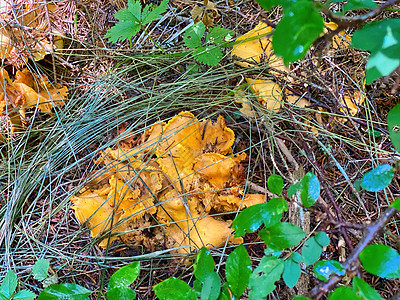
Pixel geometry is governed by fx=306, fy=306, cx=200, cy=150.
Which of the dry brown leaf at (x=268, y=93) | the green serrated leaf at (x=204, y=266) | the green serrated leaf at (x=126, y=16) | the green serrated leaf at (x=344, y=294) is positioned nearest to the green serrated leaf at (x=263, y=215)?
the green serrated leaf at (x=204, y=266)

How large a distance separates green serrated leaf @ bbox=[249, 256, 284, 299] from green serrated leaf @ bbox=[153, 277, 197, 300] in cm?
33

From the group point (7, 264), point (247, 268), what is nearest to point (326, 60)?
point (247, 268)

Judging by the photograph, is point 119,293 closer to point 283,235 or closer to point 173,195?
point 173,195

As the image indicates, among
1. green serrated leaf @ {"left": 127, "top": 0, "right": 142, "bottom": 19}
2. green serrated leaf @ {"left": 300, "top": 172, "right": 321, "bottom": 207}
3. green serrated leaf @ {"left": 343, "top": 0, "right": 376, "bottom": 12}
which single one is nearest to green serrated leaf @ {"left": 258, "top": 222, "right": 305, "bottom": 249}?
green serrated leaf @ {"left": 300, "top": 172, "right": 321, "bottom": 207}

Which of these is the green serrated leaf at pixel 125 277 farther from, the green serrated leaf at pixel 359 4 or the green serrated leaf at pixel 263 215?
the green serrated leaf at pixel 359 4

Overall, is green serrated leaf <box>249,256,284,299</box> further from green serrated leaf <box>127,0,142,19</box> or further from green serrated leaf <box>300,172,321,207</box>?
green serrated leaf <box>127,0,142,19</box>

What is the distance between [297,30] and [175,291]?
1.24m

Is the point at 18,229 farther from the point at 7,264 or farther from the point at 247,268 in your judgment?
the point at 247,268

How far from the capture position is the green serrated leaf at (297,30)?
2.90ft

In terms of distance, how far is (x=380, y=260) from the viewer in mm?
1056

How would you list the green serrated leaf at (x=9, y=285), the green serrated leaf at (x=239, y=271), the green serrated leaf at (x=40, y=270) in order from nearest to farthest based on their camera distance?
the green serrated leaf at (x=239, y=271) < the green serrated leaf at (x=9, y=285) < the green serrated leaf at (x=40, y=270)

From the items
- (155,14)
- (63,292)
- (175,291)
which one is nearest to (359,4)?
(175,291)

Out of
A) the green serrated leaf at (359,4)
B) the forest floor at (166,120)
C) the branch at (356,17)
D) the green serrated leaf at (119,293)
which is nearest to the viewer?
the branch at (356,17)

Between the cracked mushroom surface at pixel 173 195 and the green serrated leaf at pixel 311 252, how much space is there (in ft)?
2.68
